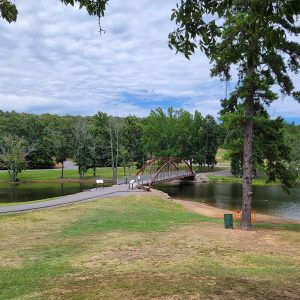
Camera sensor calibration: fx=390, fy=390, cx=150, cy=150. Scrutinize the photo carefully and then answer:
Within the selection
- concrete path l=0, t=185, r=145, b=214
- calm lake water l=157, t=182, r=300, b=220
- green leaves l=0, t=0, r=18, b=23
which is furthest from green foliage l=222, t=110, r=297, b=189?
green leaves l=0, t=0, r=18, b=23

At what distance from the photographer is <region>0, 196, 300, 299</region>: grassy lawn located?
756cm

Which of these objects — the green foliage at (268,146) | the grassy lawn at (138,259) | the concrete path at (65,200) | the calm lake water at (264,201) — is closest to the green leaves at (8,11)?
the grassy lawn at (138,259)

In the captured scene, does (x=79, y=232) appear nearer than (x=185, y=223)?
Yes

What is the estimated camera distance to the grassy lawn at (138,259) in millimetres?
7562

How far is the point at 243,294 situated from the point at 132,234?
30.4ft

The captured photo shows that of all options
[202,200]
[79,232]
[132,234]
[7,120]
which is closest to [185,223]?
[132,234]

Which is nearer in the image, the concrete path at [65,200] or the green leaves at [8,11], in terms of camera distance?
the green leaves at [8,11]

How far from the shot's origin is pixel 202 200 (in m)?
41.0

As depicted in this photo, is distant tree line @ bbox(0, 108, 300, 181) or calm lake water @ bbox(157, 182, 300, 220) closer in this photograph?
calm lake water @ bbox(157, 182, 300, 220)

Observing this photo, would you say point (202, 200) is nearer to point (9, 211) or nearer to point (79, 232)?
point (9, 211)

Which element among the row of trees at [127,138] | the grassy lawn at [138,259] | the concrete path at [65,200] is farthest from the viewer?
the row of trees at [127,138]

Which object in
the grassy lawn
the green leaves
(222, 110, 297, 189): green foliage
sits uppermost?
the green leaves

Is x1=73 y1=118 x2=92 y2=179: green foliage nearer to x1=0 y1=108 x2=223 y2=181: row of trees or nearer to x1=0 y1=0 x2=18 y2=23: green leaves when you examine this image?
x1=0 y1=108 x2=223 y2=181: row of trees

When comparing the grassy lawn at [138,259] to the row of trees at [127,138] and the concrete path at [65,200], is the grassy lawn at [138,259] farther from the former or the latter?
the row of trees at [127,138]
